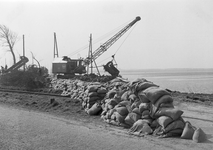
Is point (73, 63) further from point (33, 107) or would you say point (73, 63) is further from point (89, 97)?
point (89, 97)

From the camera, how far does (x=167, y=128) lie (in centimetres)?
598

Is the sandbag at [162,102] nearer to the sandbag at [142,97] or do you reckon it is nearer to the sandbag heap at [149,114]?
the sandbag heap at [149,114]

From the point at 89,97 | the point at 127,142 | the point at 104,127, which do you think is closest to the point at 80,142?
the point at 127,142

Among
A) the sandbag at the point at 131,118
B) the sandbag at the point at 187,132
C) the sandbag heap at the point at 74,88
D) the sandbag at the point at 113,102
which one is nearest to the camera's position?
the sandbag at the point at 187,132

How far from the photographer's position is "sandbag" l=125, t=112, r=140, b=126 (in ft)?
22.9

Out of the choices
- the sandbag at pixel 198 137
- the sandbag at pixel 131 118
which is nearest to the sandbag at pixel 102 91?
the sandbag at pixel 131 118

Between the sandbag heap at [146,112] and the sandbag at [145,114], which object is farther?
the sandbag at [145,114]

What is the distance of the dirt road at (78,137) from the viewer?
5.35 m

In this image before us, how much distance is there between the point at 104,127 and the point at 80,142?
175cm

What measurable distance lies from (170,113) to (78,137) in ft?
7.53

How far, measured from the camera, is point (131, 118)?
23.2 ft

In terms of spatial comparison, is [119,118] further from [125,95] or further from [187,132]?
[187,132]

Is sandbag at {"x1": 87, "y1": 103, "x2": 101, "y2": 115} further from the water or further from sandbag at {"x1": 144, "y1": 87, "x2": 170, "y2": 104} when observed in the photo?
the water

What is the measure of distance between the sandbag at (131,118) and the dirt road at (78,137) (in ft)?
1.01
